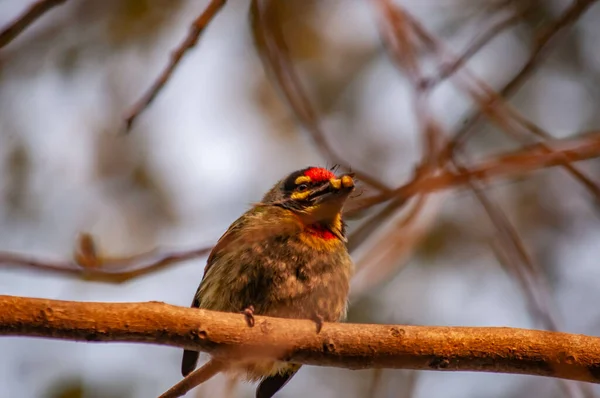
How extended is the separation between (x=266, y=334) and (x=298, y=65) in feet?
15.7

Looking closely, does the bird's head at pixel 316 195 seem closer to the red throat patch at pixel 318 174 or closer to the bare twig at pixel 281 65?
the red throat patch at pixel 318 174

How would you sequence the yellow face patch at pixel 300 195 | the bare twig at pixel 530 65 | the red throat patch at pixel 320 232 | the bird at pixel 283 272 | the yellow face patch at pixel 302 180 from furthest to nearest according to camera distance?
1. the yellow face patch at pixel 302 180
2. the yellow face patch at pixel 300 195
3. the red throat patch at pixel 320 232
4. the bird at pixel 283 272
5. the bare twig at pixel 530 65

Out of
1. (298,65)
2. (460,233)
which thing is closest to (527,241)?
(460,233)

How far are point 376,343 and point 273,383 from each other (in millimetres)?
1552

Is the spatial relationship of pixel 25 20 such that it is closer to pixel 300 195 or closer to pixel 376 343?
pixel 376 343

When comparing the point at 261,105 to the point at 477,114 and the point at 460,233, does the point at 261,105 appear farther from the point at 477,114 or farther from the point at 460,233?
the point at 477,114

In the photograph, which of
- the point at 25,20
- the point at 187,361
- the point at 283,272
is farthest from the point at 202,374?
the point at 25,20

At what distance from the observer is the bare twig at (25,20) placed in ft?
9.09

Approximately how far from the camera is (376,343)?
12.1ft

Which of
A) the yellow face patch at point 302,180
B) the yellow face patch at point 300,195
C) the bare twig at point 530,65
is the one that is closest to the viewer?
the bare twig at point 530,65

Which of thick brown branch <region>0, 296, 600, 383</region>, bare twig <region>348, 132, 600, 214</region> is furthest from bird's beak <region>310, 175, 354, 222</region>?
bare twig <region>348, 132, 600, 214</region>

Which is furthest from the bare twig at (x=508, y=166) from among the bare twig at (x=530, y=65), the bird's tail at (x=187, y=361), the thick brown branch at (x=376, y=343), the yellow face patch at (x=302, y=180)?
the yellow face patch at (x=302, y=180)

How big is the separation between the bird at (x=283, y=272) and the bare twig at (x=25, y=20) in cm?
173

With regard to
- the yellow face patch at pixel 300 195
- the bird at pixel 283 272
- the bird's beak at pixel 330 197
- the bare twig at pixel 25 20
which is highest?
the yellow face patch at pixel 300 195
